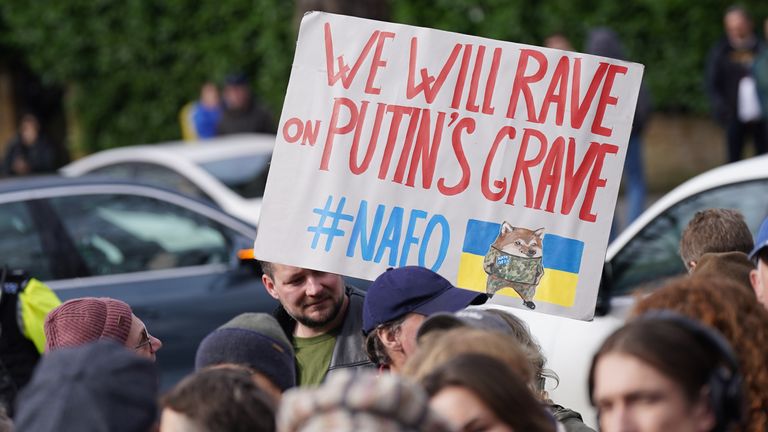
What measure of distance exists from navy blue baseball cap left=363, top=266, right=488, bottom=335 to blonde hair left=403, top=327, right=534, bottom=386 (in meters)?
0.89

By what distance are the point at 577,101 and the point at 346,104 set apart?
0.81 meters

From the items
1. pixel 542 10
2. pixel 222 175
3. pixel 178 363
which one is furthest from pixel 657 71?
pixel 178 363

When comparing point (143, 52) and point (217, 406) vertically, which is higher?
point (143, 52)

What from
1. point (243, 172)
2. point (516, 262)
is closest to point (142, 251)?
point (243, 172)

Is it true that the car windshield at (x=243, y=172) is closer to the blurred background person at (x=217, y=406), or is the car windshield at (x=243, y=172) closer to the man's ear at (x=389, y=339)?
the man's ear at (x=389, y=339)

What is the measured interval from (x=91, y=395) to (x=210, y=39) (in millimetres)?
15761

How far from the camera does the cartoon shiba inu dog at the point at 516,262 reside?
475 centimetres

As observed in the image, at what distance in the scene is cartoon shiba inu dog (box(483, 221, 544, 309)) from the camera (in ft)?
15.6

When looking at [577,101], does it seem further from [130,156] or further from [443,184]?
[130,156]

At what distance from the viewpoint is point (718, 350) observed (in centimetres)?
296

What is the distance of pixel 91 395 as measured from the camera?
2.95m

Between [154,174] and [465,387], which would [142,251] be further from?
[465,387]

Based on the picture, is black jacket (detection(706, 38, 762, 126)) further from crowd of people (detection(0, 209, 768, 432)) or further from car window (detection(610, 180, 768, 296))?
crowd of people (detection(0, 209, 768, 432))

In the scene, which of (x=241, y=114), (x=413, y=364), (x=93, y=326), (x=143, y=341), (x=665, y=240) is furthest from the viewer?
(x=241, y=114)
